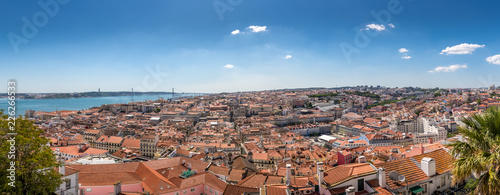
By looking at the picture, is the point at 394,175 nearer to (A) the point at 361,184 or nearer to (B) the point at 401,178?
(B) the point at 401,178

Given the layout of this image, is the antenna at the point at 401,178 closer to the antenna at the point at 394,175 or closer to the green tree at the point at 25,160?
the antenna at the point at 394,175

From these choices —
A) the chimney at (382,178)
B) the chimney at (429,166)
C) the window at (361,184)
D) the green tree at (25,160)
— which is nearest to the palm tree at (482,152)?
the chimney at (382,178)

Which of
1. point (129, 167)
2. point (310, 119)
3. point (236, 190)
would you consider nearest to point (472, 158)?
point (236, 190)

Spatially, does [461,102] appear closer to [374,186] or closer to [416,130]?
[416,130]

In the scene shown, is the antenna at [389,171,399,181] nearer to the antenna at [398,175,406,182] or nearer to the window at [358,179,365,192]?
the antenna at [398,175,406,182]

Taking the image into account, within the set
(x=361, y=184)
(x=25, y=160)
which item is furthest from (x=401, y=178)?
(x=25, y=160)
